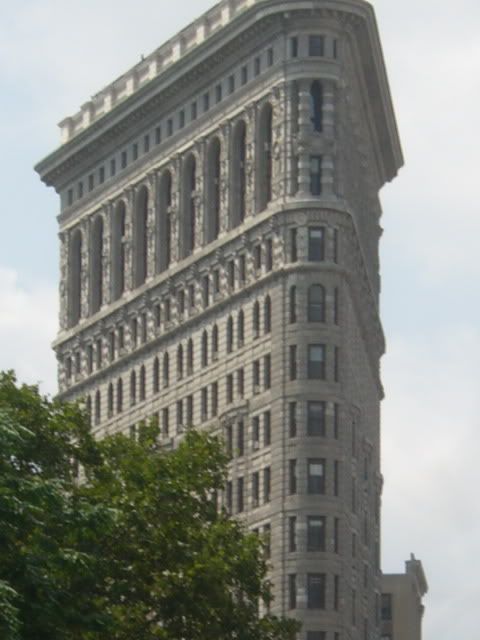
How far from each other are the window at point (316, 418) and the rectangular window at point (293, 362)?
219 centimetres

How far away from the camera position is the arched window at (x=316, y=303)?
189 metres

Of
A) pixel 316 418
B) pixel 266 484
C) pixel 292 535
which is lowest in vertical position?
pixel 292 535

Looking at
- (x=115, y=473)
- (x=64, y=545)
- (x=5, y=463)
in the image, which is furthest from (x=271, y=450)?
(x=5, y=463)

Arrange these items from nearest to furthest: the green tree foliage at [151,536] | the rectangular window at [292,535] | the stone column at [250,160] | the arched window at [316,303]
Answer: the green tree foliage at [151,536] < the rectangular window at [292,535] < the arched window at [316,303] < the stone column at [250,160]

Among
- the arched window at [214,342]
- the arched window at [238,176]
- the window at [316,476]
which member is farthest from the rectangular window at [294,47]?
the window at [316,476]

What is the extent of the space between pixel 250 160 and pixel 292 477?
23658 millimetres

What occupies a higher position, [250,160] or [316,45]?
[316,45]

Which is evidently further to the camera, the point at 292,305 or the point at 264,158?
the point at 264,158

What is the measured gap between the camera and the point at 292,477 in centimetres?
18588

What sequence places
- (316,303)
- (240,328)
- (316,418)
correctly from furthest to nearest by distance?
(240,328)
(316,303)
(316,418)

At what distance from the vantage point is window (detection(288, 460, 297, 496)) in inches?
7303

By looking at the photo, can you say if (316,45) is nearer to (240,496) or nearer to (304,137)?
(304,137)

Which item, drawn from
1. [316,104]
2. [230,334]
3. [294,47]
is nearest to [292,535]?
[230,334]

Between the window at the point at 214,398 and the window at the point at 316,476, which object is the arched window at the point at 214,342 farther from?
the window at the point at 316,476
